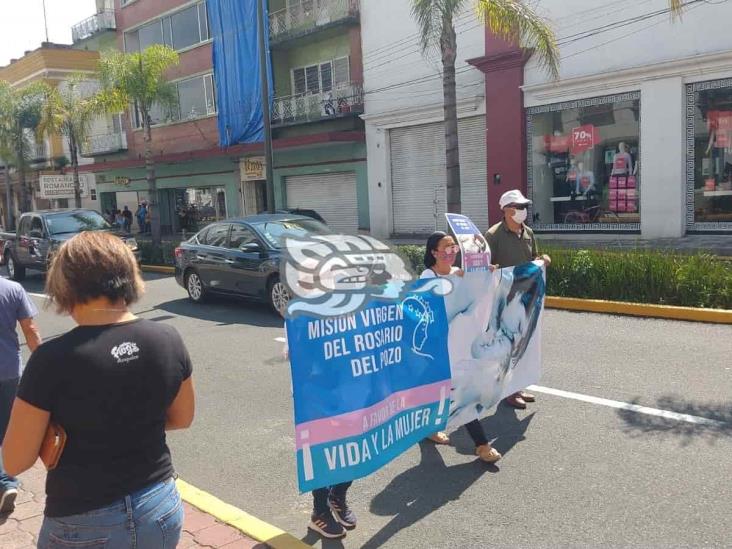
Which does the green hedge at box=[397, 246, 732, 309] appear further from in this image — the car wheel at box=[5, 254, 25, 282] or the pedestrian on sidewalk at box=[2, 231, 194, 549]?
the car wheel at box=[5, 254, 25, 282]

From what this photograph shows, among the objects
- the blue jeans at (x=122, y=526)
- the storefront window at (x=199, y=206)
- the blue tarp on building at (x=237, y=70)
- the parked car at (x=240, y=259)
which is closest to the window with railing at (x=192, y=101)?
the blue tarp on building at (x=237, y=70)

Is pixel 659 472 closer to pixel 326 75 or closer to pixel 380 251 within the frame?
pixel 380 251

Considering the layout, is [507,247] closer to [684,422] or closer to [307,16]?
[684,422]

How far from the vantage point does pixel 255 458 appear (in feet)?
16.6

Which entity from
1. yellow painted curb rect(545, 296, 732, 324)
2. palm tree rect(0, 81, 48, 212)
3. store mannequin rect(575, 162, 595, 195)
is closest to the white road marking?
yellow painted curb rect(545, 296, 732, 324)

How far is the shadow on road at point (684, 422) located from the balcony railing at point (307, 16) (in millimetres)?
20161

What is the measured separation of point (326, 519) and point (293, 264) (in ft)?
4.94

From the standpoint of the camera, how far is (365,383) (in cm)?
361

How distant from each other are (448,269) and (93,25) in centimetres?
3743

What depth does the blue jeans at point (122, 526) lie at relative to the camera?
2158 millimetres

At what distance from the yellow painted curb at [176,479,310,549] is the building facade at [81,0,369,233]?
1970 centimetres

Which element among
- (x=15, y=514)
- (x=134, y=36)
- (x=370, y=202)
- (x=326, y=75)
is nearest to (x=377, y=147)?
(x=370, y=202)

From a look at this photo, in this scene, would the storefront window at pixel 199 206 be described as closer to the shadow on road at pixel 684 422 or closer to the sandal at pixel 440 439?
the sandal at pixel 440 439

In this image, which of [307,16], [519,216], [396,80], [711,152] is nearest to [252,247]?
[519,216]
